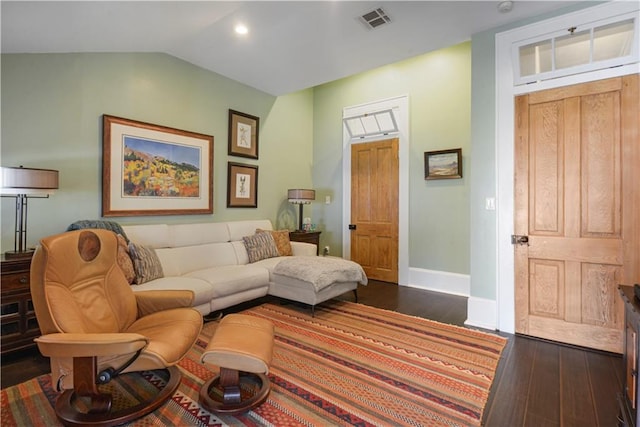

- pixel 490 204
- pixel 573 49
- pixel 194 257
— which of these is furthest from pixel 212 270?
pixel 573 49

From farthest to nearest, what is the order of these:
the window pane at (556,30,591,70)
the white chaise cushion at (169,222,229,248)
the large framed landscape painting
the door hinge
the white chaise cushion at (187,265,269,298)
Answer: the white chaise cushion at (169,222,229,248) → the large framed landscape painting → the white chaise cushion at (187,265,269,298) → the door hinge → the window pane at (556,30,591,70)

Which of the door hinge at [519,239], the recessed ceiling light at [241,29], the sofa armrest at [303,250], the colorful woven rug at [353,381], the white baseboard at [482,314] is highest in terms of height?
the recessed ceiling light at [241,29]

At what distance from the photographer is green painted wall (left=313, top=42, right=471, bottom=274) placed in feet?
13.6

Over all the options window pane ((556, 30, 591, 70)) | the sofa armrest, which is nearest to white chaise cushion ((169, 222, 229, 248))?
the sofa armrest

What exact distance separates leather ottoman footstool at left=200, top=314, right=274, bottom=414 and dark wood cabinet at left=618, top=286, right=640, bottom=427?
5.50 feet

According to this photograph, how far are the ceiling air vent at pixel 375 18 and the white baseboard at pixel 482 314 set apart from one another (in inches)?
111

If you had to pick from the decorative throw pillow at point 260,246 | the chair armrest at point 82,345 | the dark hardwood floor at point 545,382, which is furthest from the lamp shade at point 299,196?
the chair armrest at point 82,345

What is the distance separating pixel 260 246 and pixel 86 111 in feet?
7.62

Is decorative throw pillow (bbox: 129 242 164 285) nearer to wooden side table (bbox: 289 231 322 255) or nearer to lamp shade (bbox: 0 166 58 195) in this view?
lamp shade (bbox: 0 166 58 195)

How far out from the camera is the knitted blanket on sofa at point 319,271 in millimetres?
3135

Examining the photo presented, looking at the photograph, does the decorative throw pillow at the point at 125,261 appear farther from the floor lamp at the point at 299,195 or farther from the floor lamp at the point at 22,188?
the floor lamp at the point at 299,195

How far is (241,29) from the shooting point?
3.09 m

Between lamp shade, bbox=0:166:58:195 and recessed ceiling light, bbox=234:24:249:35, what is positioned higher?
recessed ceiling light, bbox=234:24:249:35

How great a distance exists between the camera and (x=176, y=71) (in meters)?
3.74
